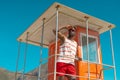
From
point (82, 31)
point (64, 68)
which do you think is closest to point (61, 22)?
point (82, 31)

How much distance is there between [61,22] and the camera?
1181 cm

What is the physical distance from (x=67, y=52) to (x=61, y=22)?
2887 millimetres

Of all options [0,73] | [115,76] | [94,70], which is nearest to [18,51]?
[94,70]

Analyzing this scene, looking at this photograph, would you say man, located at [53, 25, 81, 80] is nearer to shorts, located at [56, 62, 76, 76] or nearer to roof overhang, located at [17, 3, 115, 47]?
shorts, located at [56, 62, 76, 76]

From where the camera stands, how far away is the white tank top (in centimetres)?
909

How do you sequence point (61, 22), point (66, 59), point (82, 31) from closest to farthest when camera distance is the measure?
point (66, 59) < point (61, 22) < point (82, 31)

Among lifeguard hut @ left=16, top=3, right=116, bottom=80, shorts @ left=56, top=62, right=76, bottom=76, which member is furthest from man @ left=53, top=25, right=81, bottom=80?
lifeguard hut @ left=16, top=3, right=116, bottom=80

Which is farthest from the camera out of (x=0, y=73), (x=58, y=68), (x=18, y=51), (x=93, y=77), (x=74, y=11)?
(x=0, y=73)

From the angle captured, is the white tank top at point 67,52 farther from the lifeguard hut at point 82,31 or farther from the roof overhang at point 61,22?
the roof overhang at point 61,22

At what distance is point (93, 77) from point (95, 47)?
5.01 feet

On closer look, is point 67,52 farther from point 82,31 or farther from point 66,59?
point 82,31

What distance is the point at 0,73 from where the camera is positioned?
152 meters

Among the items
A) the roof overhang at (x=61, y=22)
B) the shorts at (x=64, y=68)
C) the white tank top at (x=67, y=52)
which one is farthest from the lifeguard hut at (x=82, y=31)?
the shorts at (x=64, y=68)

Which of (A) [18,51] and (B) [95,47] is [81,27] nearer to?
(B) [95,47]
